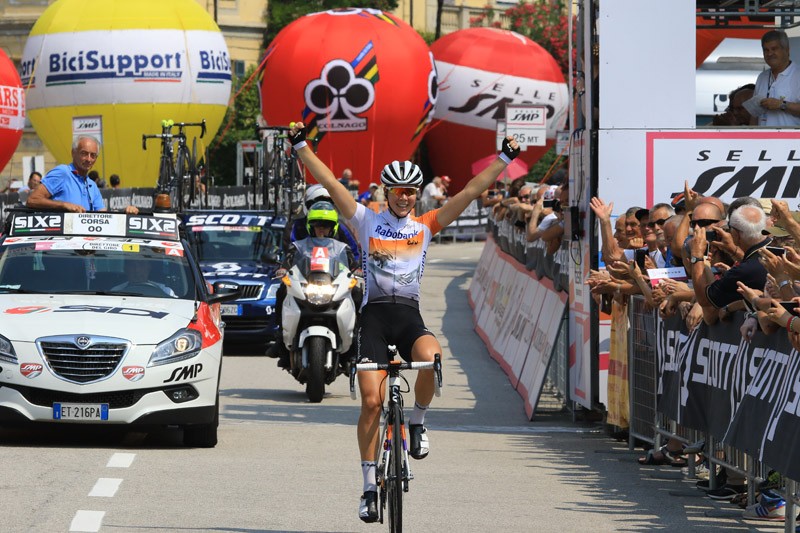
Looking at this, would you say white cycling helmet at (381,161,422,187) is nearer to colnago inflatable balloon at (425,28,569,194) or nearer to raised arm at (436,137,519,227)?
raised arm at (436,137,519,227)

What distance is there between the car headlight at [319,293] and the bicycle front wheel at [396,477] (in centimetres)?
786

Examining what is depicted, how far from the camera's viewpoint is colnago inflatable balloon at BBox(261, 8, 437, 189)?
50.2 meters

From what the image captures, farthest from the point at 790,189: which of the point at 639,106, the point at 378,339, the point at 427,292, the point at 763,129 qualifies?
the point at 427,292

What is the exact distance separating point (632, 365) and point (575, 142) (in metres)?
2.98

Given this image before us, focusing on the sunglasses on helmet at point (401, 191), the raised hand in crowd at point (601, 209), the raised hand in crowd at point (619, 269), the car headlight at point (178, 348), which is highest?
the sunglasses on helmet at point (401, 191)

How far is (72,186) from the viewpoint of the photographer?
1619cm

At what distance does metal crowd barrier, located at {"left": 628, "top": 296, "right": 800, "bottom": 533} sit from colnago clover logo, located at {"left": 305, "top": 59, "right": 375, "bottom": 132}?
37.1 m

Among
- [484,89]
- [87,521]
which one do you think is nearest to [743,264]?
[87,521]

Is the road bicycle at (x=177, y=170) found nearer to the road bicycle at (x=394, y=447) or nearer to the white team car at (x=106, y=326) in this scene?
the white team car at (x=106, y=326)

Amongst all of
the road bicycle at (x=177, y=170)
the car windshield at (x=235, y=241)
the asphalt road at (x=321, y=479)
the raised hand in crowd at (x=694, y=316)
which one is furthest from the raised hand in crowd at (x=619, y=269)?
the road bicycle at (x=177, y=170)

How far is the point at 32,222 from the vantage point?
47.4 feet

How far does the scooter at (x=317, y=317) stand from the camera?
55.9 feet

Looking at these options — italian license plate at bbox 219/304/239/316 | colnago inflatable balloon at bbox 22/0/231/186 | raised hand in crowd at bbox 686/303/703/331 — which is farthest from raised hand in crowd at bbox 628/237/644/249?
colnago inflatable balloon at bbox 22/0/231/186

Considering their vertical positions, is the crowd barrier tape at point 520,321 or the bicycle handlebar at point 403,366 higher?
the bicycle handlebar at point 403,366
